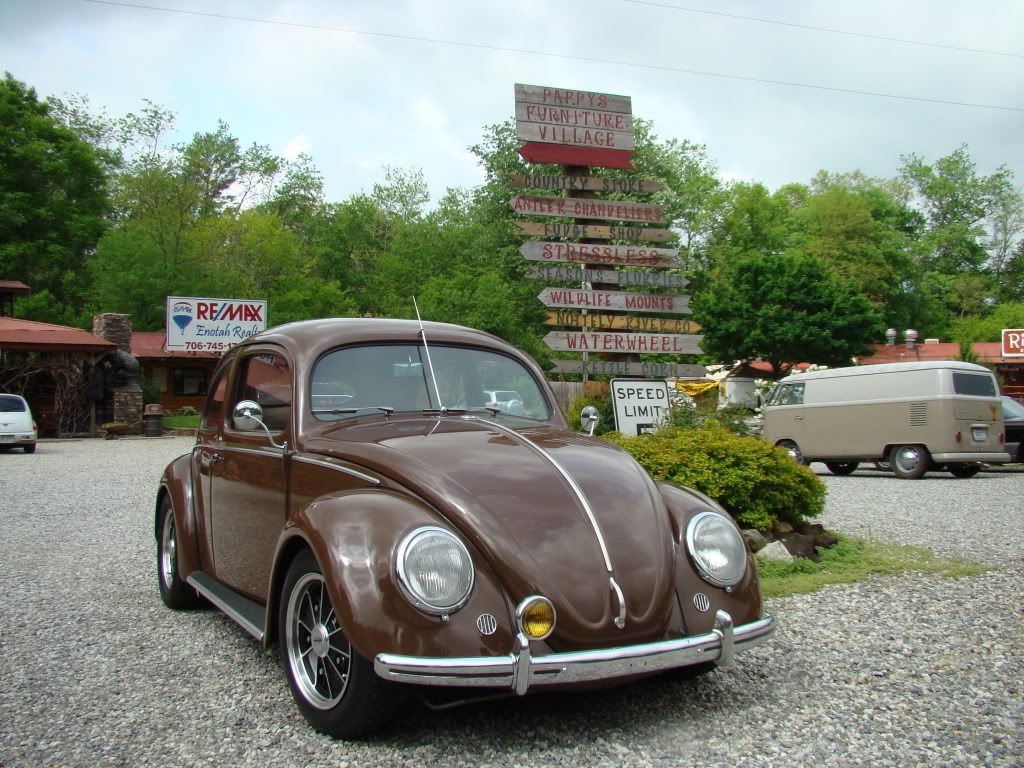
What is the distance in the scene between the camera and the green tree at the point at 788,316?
4009 centimetres

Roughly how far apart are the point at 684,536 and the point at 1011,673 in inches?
75.6

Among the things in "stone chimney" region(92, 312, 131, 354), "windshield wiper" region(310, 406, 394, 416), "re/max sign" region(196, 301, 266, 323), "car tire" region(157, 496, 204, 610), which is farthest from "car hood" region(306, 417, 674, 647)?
"stone chimney" region(92, 312, 131, 354)

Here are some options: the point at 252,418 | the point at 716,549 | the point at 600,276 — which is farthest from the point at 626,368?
the point at 716,549

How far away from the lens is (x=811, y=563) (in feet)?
21.5

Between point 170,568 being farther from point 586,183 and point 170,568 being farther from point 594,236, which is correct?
point 586,183

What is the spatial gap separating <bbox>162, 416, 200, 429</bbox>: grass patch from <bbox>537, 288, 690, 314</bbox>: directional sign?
22679mm

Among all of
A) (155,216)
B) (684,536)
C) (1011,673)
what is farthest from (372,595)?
(155,216)

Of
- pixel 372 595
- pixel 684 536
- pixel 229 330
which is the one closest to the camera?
pixel 372 595

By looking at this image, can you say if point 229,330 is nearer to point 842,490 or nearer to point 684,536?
point 842,490

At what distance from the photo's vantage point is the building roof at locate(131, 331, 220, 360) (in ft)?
131

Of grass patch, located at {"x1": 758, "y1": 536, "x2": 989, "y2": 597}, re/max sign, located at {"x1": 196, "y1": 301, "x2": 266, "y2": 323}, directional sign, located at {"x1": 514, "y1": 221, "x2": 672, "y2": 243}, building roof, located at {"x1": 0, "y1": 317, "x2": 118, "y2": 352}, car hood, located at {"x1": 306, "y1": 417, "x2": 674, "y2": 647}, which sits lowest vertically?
grass patch, located at {"x1": 758, "y1": 536, "x2": 989, "y2": 597}

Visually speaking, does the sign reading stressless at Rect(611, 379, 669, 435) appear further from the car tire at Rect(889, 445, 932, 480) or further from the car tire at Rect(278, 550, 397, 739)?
the car tire at Rect(889, 445, 932, 480)

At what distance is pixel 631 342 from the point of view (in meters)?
16.0

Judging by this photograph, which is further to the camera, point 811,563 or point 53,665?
point 811,563
